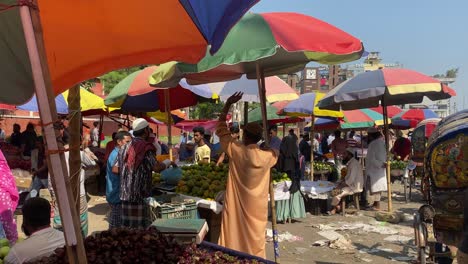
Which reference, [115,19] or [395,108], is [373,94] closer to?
[115,19]

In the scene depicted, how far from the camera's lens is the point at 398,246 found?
23.0ft

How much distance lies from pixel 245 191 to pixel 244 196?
2.4 inches

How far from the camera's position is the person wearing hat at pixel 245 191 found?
4664mm

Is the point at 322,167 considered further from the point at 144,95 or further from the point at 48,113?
the point at 48,113

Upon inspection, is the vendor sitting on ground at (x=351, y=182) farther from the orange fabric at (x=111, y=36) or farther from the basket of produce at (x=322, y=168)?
the orange fabric at (x=111, y=36)

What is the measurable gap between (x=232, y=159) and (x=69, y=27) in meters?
2.46

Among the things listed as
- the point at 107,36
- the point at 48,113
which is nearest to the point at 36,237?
the point at 107,36

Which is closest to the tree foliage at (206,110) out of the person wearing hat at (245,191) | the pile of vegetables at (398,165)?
the pile of vegetables at (398,165)

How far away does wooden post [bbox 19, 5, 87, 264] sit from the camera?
1.74m

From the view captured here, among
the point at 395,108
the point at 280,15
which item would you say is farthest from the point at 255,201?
the point at 395,108

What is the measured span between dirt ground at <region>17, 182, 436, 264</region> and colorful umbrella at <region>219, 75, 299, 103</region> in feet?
8.19

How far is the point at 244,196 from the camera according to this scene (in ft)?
15.4

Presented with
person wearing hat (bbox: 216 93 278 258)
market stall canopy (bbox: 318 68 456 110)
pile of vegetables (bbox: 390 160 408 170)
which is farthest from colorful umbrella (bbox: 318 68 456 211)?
pile of vegetables (bbox: 390 160 408 170)

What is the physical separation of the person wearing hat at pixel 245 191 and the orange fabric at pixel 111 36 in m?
1.93
